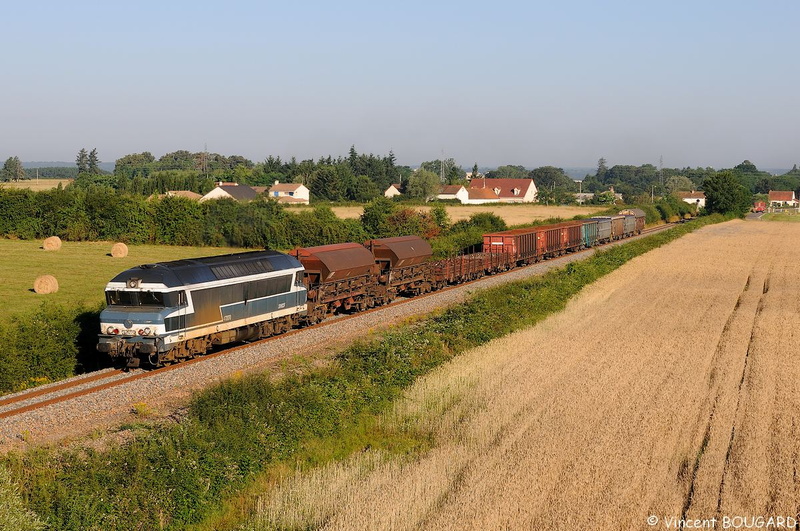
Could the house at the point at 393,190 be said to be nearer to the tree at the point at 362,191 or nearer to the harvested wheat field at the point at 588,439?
the tree at the point at 362,191

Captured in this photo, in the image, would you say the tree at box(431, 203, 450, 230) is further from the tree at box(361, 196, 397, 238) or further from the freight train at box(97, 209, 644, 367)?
the freight train at box(97, 209, 644, 367)

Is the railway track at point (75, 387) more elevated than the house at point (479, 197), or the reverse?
the house at point (479, 197)

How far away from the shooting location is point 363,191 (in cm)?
16062

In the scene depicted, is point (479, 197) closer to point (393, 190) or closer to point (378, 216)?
point (393, 190)

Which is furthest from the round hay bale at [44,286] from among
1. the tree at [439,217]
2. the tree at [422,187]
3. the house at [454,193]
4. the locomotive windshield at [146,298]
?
the house at [454,193]

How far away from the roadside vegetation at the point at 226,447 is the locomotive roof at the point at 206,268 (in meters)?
5.50

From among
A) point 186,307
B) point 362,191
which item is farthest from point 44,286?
point 362,191

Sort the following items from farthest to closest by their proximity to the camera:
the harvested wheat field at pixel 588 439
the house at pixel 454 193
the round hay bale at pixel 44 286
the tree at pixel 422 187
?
the house at pixel 454 193 < the tree at pixel 422 187 < the round hay bale at pixel 44 286 < the harvested wheat field at pixel 588 439

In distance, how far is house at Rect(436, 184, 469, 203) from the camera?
17412 centimetres

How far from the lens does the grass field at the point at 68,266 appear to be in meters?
41.0

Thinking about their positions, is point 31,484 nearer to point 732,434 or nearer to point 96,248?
point 732,434

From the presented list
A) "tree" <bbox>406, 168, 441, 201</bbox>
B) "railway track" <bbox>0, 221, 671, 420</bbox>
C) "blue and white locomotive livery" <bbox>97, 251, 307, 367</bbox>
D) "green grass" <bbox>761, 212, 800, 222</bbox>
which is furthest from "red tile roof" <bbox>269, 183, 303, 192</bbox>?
"railway track" <bbox>0, 221, 671, 420</bbox>

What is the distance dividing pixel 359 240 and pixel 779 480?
55.0m

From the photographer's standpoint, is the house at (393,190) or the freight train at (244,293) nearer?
the freight train at (244,293)
